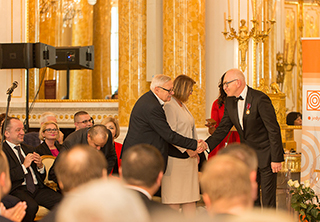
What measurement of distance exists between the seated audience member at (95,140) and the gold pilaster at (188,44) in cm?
243

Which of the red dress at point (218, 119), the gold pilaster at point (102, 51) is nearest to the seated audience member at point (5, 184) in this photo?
the red dress at point (218, 119)

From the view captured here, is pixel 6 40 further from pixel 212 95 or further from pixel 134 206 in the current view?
pixel 134 206

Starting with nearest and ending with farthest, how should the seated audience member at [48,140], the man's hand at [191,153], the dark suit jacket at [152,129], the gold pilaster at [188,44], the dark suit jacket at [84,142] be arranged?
the dark suit jacket at [152,129], the man's hand at [191,153], the dark suit jacket at [84,142], the seated audience member at [48,140], the gold pilaster at [188,44]

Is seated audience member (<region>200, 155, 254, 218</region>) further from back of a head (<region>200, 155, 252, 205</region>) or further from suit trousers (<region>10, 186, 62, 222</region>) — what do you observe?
suit trousers (<region>10, 186, 62, 222</region>)

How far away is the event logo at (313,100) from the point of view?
519 cm

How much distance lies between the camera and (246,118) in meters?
3.91

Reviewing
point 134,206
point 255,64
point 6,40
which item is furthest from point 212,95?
point 134,206

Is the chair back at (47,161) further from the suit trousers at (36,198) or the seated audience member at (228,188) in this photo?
the seated audience member at (228,188)

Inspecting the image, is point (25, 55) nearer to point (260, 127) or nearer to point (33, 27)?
point (33, 27)

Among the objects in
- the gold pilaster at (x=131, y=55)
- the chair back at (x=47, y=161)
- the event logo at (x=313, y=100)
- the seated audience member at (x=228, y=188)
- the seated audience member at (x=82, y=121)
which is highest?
the gold pilaster at (x=131, y=55)

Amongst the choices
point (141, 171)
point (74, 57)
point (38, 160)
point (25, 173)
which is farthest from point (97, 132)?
point (74, 57)

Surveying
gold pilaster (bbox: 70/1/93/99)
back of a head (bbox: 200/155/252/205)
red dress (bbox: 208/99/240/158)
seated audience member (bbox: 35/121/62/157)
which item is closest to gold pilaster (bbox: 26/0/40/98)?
gold pilaster (bbox: 70/1/93/99)

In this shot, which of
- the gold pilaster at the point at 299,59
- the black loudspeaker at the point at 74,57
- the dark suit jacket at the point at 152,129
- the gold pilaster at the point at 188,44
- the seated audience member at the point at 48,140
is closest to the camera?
the dark suit jacket at the point at 152,129

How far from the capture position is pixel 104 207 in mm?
1006
